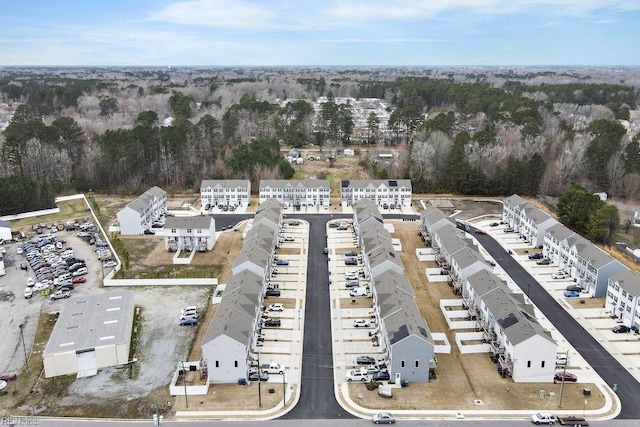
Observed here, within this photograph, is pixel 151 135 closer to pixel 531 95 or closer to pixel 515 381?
pixel 515 381

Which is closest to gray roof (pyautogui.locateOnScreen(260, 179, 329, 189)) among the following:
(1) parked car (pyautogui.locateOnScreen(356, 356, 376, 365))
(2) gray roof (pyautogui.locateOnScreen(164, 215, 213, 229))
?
(2) gray roof (pyautogui.locateOnScreen(164, 215, 213, 229))

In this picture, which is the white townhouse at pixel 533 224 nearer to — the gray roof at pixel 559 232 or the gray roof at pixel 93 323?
the gray roof at pixel 559 232

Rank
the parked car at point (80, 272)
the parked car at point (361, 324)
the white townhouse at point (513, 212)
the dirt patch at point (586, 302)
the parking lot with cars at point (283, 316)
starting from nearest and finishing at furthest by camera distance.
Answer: the parking lot with cars at point (283, 316)
the parked car at point (361, 324)
the dirt patch at point (586, 302)
the parked car at point (80, 272)
the white townhouse at point (513, 212)

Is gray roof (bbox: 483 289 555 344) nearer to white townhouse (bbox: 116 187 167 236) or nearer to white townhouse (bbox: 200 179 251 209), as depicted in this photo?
white townhouse (bbox: 116 187 167 236)

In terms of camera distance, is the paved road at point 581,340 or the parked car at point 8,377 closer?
the paved road at point 581,340

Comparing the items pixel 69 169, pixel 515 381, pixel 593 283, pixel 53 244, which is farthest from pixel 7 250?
pixel 593 283

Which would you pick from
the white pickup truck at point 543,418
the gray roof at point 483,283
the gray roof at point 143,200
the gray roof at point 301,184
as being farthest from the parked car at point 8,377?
the gray roof at point 301,184
